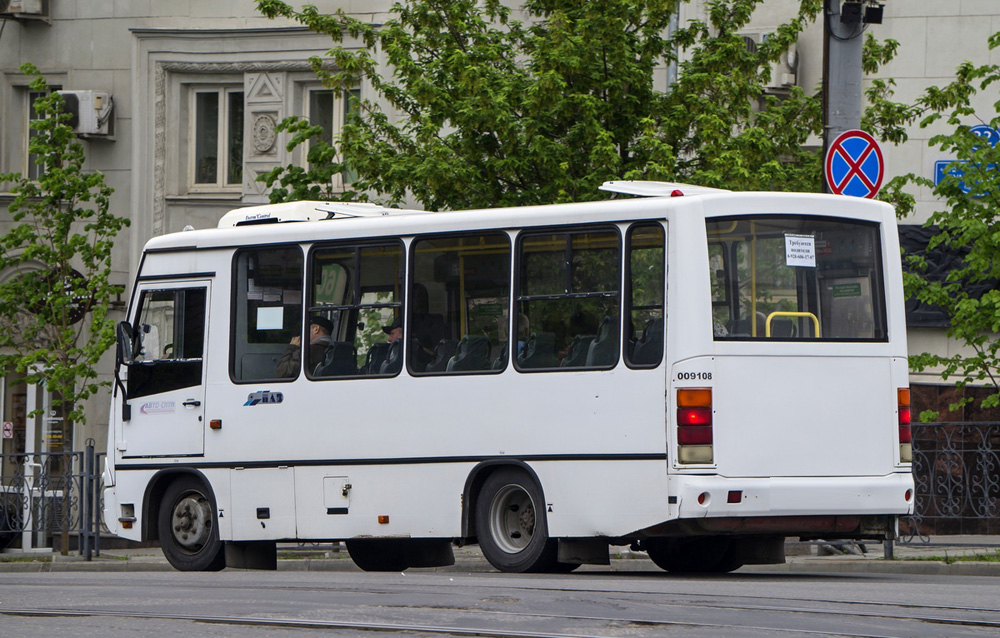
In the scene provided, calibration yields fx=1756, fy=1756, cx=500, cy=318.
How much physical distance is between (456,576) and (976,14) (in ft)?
41.6

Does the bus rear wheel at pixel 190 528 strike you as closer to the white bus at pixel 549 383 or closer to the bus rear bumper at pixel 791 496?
the white bus at pixel 549 383

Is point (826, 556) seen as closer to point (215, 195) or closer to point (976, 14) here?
point (976, 14)

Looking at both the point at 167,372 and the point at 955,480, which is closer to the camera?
the point at 167,372

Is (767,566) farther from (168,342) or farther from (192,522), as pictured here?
(168,342)

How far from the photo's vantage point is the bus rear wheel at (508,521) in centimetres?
1256

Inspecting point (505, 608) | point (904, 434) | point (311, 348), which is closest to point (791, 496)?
point (904, 434)

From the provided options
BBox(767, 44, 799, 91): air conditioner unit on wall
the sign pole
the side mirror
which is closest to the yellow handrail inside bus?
the sign pole

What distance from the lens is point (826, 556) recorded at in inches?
705

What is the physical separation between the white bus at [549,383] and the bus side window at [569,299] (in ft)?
0.06

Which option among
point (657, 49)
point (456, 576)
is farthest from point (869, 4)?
point (456, 576)

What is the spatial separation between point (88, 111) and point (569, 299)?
54.0ft

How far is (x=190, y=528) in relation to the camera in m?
14.7

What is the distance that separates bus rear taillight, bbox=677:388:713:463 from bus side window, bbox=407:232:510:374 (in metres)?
1.58

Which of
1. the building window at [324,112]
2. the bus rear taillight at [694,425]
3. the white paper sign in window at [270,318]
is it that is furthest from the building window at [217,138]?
the bus rear taillight at [694,425]
